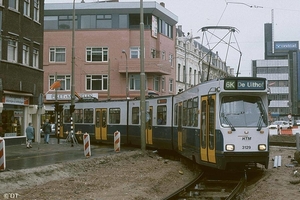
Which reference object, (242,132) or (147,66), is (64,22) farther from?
(242,132)

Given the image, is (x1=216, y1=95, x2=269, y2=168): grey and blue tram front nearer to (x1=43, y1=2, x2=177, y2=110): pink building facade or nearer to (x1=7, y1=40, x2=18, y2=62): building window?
(x1=7, y1=40, x2=18, y2=62): building window

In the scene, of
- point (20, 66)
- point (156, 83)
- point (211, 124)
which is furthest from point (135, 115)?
point (156, 83)

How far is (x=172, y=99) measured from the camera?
80.2ft

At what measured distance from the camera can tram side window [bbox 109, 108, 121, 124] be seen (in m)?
32.1

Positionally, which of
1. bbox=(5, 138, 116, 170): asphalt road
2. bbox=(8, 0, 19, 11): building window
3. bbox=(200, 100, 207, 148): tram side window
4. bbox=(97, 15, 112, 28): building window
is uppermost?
bbox=(97, 15, 112, 28): building window

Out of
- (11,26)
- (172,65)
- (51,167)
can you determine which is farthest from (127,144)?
(172,65)

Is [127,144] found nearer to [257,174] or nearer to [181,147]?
[181,147]

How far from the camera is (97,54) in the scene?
56469 mm

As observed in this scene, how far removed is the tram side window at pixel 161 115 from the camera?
25.4m

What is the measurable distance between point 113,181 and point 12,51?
17370 mm

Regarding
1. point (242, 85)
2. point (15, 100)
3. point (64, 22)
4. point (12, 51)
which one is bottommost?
point (242, 85)

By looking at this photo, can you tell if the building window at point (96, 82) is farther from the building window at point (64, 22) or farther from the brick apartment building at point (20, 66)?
the brick apartment building at point (20, 66)

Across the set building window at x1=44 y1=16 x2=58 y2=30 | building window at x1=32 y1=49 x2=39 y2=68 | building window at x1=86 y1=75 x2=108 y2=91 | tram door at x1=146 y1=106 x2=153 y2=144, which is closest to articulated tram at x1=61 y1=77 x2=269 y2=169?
tram door at x1=146 y1=106 x2=153 y2=144

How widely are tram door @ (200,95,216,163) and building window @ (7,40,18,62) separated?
1669cm
